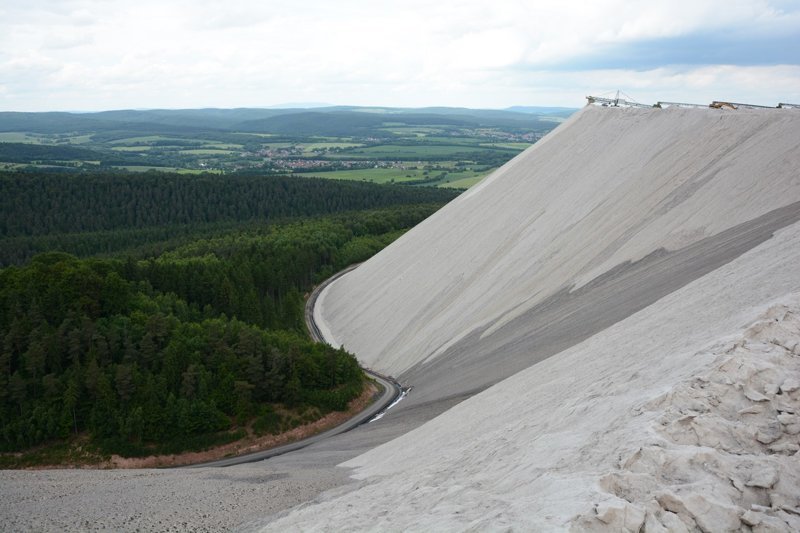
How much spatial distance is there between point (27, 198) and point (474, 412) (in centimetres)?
12865

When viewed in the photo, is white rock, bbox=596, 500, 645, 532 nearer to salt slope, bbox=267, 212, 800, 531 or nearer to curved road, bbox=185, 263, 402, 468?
salt slope, bbox=267, 212, 800, 531

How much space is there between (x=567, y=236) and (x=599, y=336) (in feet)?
62.0

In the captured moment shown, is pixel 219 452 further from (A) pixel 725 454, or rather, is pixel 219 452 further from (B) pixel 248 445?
(A) pixel 725 454

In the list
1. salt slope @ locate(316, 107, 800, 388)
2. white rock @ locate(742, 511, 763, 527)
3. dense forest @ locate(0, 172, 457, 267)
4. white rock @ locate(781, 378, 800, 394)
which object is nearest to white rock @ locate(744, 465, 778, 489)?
white rock @ locate(742, 511, 763, 527)

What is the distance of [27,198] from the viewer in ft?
426

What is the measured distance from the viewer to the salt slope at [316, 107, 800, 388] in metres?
38.2

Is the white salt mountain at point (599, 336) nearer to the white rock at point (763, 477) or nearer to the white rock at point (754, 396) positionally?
the white rock at point (763, 477)

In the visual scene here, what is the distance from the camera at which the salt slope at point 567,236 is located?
125 feet

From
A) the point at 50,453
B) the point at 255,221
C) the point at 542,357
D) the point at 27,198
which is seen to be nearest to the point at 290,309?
the point at 50,453

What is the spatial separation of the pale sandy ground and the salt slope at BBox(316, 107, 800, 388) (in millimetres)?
188

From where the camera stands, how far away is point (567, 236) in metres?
48.1

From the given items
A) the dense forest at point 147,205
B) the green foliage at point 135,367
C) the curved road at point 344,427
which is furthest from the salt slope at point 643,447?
the dense forest at point 147,205

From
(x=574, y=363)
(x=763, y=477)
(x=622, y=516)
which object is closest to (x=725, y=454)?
(x=763, y=477)

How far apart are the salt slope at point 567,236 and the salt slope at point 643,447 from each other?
998 centimetres
